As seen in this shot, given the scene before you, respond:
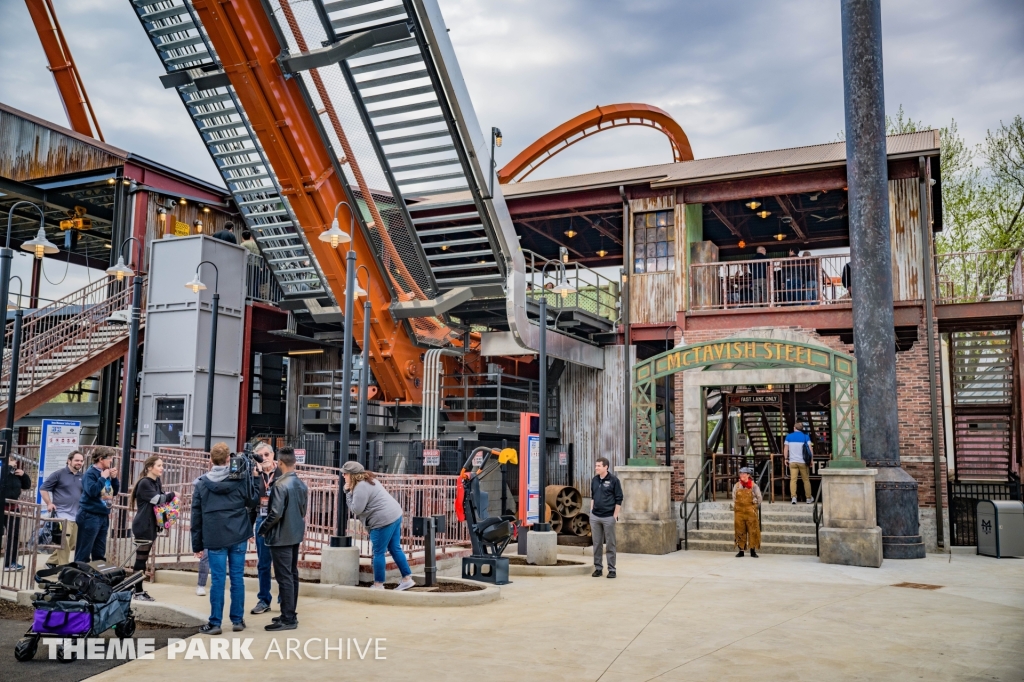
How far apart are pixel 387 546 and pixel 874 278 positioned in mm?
11819

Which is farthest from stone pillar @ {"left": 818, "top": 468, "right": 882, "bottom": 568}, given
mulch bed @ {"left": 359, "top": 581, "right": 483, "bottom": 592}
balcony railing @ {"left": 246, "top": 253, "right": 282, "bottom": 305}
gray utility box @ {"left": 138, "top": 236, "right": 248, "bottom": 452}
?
balcony railing @ {"left": 246, "top": 253, "right": 282, "bottom": 305}

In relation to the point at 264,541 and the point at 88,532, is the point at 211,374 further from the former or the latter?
the point at 264,541

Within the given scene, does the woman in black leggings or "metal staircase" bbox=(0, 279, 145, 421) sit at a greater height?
"metal staircase" bbox=(0, 279, 145, 421)

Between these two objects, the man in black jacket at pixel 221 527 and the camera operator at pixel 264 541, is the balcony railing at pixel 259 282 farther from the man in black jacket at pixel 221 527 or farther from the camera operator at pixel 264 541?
the man in black jacket at pixel 221 527

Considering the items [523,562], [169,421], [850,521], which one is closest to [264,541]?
[523,562]

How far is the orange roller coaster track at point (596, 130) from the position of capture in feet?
99.5

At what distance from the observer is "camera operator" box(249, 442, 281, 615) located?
921cm

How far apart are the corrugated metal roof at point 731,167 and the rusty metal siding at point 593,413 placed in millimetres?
4533

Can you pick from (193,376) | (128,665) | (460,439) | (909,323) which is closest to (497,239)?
(460,439)

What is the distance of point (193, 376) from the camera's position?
20.4m

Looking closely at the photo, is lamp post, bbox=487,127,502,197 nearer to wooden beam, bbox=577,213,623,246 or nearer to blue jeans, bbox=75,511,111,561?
wooden beam, bbox=577,213,623,246

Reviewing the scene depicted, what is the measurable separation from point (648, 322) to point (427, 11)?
10967 millimetres

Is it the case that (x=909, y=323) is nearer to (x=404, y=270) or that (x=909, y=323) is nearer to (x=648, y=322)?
(x=648, y=322)

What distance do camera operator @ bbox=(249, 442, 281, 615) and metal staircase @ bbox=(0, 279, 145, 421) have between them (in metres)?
10.6
